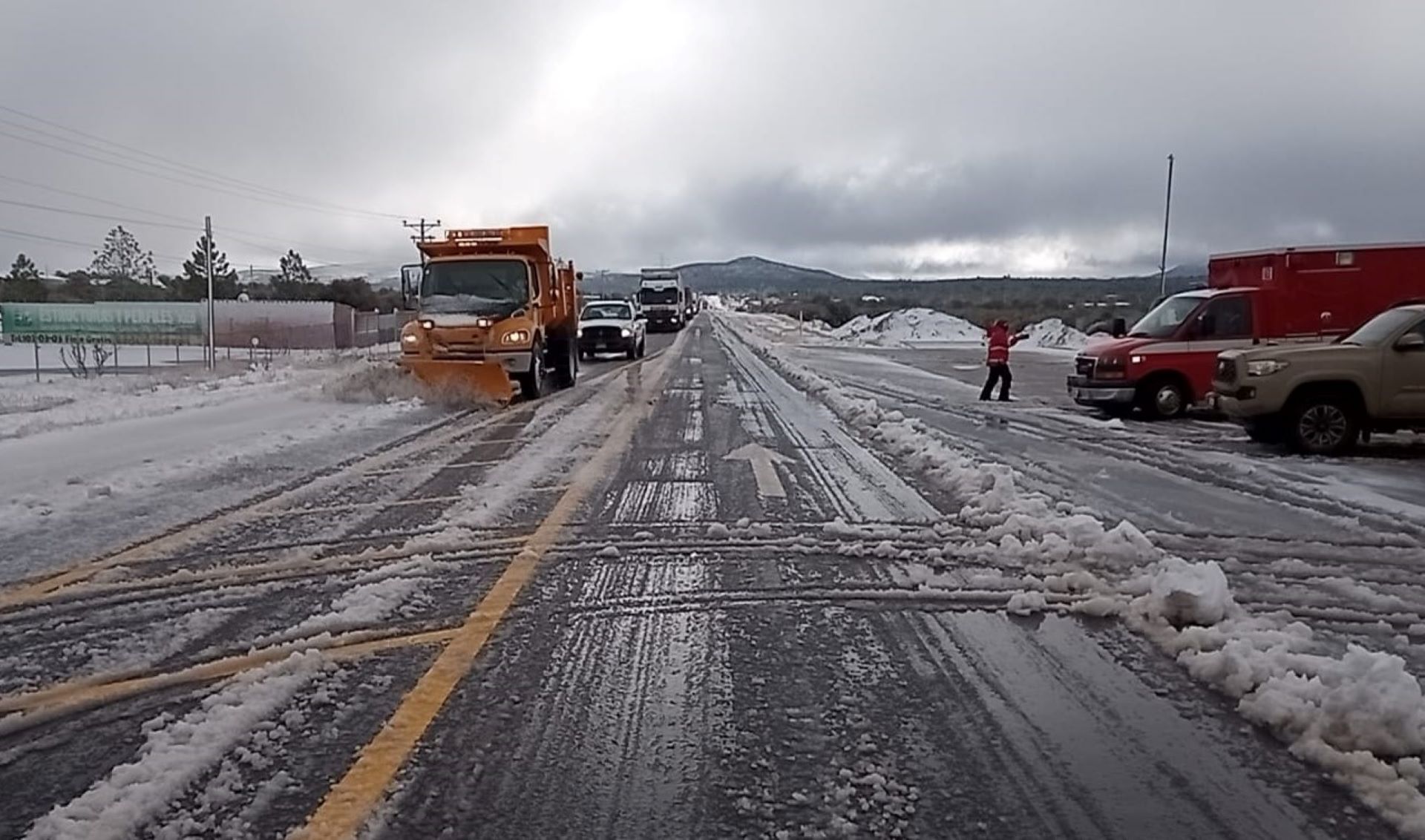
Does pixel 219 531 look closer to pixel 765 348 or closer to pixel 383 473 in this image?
pixel 383 473

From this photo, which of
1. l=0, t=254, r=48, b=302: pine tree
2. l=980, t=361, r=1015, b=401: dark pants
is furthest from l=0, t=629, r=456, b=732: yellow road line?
l=0, t=254, r=48, b=302: pine tree

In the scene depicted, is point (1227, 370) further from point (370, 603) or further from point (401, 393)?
point (401, 393)

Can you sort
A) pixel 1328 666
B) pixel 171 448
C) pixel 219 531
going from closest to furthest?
pixel 1328 666 < pixel 219 531 < pixel 171 448

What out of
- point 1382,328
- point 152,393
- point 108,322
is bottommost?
point 152,393

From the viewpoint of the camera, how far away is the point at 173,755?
3.85m

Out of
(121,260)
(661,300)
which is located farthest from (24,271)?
(661,300)

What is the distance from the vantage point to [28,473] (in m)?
10.3

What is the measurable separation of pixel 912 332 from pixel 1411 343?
148ft

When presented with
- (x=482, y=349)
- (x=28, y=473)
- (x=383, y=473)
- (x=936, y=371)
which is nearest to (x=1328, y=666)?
(x=383, y=473)

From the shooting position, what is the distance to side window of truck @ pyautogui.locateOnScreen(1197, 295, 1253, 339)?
17.4 metres

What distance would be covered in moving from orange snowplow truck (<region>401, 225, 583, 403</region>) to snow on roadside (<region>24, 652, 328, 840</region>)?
45.9 ft

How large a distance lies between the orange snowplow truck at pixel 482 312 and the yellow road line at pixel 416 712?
1078cm

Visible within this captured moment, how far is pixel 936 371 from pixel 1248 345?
13223 millimetres

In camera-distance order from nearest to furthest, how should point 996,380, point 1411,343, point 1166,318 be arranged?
point 1411,343 → point 1166,318 → point 996,380
